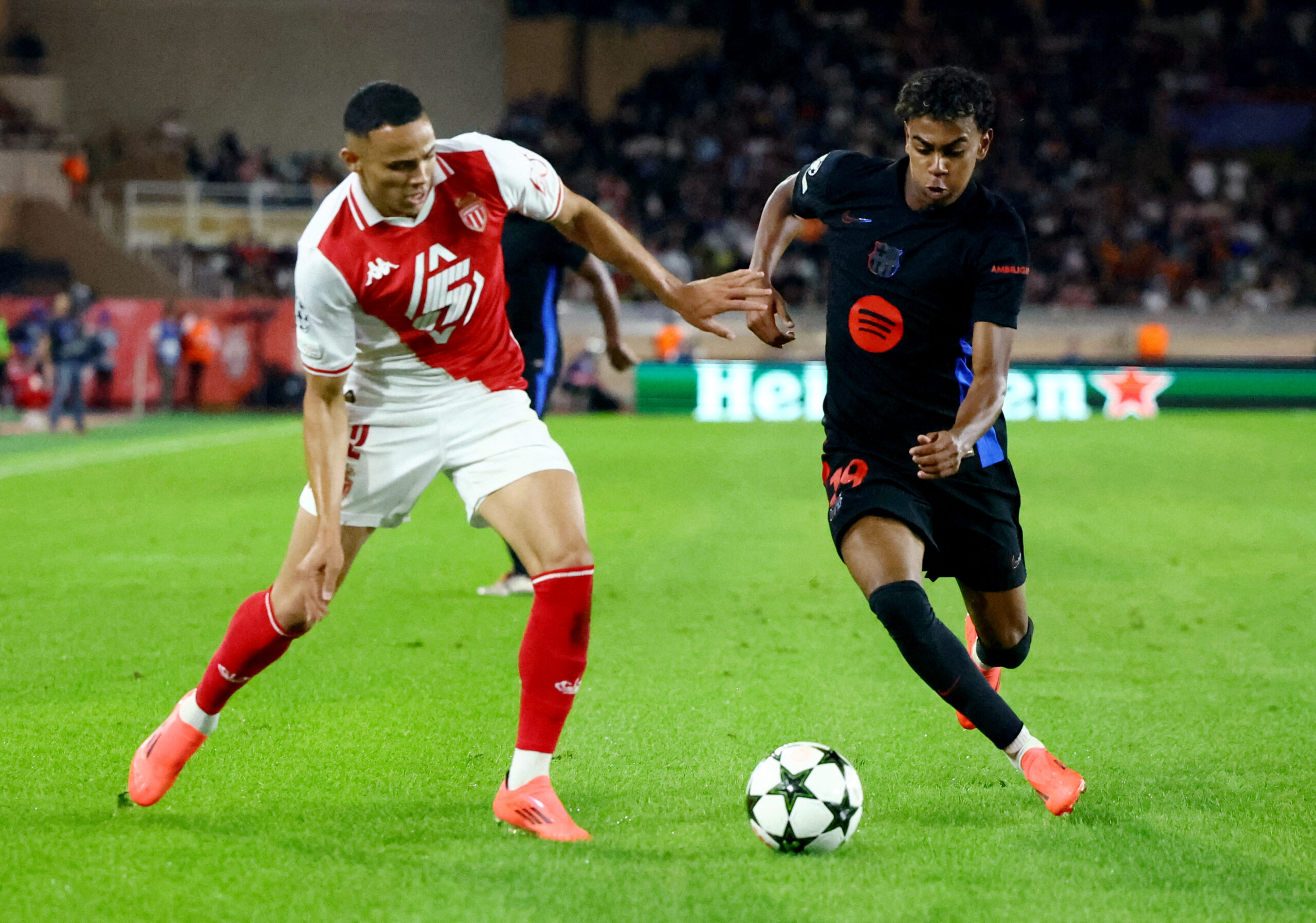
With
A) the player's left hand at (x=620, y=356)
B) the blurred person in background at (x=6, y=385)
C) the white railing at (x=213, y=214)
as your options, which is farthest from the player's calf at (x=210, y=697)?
the white railing at (x=213, y=214)

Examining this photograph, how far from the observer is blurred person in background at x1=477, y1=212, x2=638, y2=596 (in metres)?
7.72

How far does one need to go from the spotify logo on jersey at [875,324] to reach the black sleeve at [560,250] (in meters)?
3.23

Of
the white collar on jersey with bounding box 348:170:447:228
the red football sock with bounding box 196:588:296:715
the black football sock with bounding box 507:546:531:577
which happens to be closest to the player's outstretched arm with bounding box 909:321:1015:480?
the white collar on jersey with bounding box 348:170:447:228

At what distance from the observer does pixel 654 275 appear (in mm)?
4434

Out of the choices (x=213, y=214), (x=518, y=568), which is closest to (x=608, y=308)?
(x=518, y=568)

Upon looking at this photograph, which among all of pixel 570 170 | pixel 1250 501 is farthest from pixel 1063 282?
pixel 1250 501

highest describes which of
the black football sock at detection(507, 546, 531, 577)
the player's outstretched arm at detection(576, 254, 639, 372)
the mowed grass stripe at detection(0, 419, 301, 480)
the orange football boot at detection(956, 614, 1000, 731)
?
the player's outstretched arm at detection(576, 254, 639, 372)

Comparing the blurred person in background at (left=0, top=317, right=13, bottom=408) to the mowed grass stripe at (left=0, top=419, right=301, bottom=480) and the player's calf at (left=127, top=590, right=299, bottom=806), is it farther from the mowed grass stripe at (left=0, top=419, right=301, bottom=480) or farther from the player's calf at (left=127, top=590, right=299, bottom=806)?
the player's calf at (left=127, top=590, right=299, bottom=806)

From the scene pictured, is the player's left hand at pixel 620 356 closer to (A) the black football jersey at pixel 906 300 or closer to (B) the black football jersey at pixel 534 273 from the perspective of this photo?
(B) the black football jersey at pixel 534 273

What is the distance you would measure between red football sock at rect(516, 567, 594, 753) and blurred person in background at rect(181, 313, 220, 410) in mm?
22167

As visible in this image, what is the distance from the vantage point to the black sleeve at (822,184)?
4898mm

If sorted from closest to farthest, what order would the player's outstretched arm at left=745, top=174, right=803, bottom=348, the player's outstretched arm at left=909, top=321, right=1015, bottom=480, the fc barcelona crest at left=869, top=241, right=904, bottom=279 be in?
the player's outstretched arm at left=909, top=321, right=1015, bottom=480 < the fc barcelona crest at left=869, top=241, right=904, bottom=279 < the player's outstretched arm at left=745, top=174, right=803, bottom=348

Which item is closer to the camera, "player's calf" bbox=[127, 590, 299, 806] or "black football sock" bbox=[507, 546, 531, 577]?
"player's calf" bbox=[127, 590, 299, 806]

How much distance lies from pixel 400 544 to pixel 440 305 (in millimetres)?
6283
